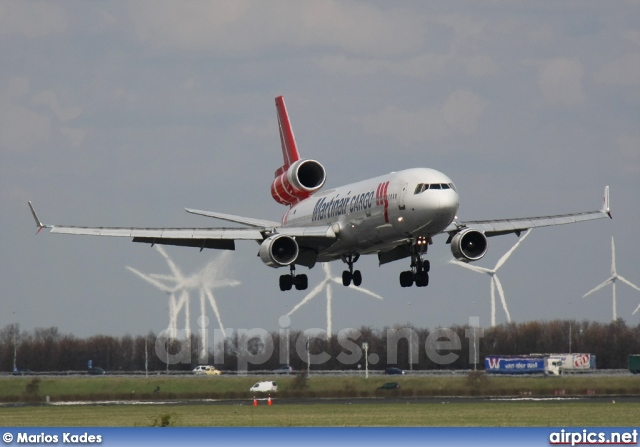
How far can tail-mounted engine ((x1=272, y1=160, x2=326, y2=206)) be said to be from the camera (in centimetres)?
8138

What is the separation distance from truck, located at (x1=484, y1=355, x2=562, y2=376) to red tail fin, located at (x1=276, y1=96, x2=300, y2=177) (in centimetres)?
4989

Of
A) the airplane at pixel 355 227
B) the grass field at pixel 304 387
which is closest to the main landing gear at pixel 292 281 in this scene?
the airplane at pixel 355 227

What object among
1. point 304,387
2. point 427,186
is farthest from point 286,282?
point 304,387

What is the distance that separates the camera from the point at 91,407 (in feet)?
313

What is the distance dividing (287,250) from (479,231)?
10856 mm

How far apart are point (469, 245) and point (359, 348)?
3832 inches

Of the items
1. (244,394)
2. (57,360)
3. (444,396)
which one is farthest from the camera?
(57,360)

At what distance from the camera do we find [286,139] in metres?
94.4

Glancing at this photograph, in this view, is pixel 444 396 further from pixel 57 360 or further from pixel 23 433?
pixel 57 360

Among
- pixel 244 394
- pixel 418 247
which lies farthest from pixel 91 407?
pixel 418 247

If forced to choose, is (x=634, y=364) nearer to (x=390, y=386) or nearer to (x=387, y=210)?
(x=390, y=386)

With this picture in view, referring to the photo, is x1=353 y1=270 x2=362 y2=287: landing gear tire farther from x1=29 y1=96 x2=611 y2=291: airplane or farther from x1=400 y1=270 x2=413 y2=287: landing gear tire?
x1=400 y1=270 x2=413 y2=287: landing gear tire

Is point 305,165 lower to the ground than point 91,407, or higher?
higher

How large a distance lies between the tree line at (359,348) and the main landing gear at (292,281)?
265 ft
